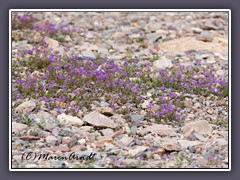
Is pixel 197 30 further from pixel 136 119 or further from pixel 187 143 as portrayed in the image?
pixel 187 143

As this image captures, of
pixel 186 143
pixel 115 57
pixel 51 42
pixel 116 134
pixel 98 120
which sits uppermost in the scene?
pixel 51 42

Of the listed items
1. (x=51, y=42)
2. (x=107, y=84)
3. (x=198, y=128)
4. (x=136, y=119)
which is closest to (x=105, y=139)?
(x=136, y=119)

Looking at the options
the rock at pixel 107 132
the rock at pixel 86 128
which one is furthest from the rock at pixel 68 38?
the rock at pixel 107 132

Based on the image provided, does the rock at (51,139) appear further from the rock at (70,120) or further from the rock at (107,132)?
the rock at (107,132)

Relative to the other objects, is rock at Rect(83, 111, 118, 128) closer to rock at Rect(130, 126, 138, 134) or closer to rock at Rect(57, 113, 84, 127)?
rock at Rect(57, 113, 84, 127)

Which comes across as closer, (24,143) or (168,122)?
(24,143)

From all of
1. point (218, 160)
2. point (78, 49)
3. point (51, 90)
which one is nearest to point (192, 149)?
point (218, 160)

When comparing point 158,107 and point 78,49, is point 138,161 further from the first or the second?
point 78,49
